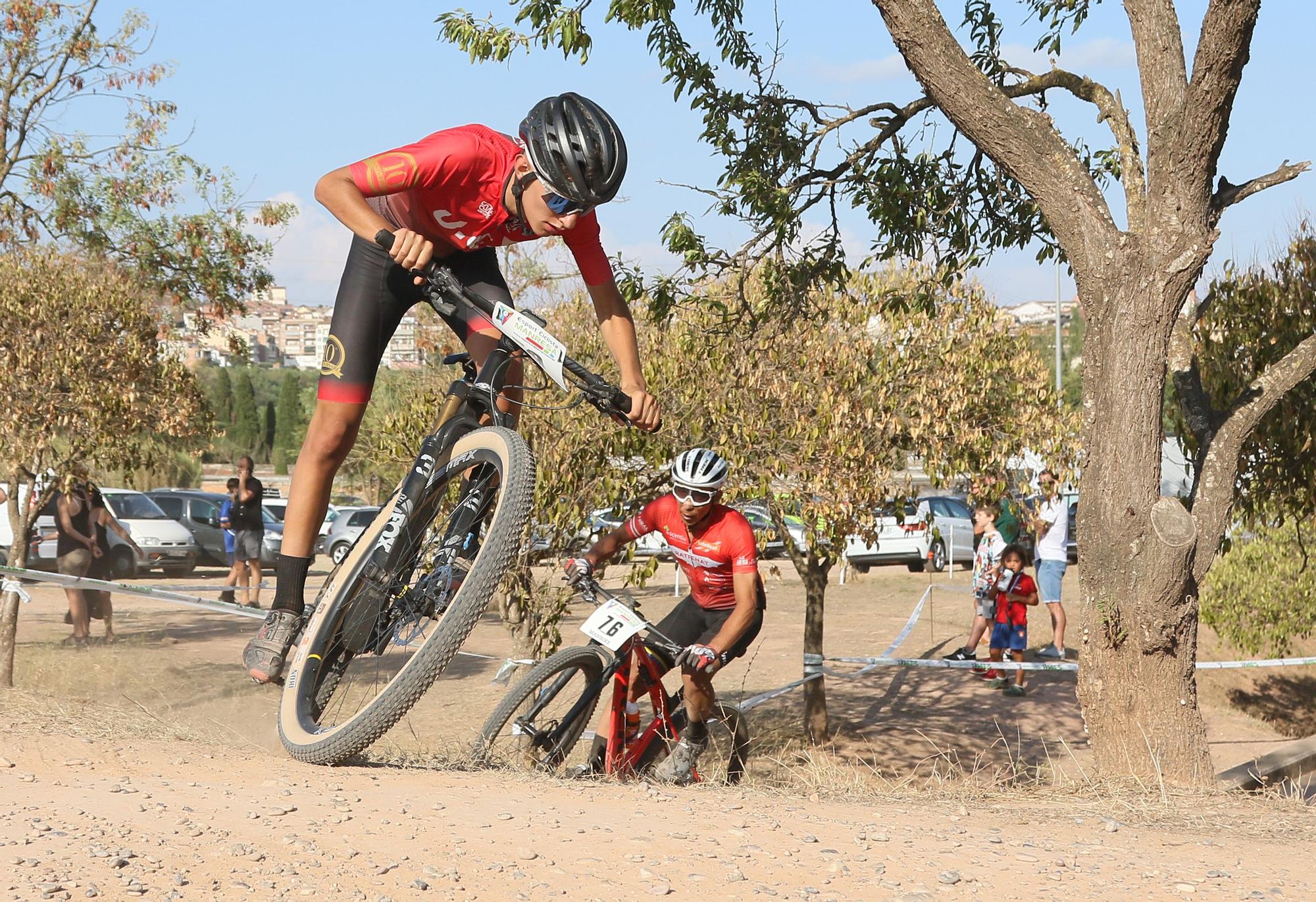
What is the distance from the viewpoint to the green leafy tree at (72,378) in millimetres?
10969

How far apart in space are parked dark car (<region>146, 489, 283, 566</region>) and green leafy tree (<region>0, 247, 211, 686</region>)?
46.7 ft

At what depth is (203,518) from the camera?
2636 cm

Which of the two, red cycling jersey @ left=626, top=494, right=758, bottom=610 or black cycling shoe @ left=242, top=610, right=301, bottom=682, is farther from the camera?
red cycling jersey @ left=626, top=494, right=758, bottom=610

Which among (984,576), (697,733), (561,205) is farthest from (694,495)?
(984,576)

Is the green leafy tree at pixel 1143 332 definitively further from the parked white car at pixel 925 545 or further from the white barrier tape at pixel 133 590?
the parked white car at pixel 925 545

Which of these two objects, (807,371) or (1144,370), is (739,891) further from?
(807,371)

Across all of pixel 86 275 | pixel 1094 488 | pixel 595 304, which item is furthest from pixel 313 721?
pixel 86 275

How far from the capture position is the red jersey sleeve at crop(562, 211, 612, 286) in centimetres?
456

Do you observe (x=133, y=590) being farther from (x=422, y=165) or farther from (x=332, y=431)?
(x=422, y=165)

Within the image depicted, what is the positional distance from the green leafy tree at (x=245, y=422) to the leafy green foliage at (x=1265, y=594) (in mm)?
59316

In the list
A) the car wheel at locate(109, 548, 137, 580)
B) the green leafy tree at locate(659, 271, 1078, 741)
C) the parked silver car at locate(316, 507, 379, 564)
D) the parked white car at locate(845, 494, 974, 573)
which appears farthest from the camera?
the parked white car at locate(845, 494, 974, 573)

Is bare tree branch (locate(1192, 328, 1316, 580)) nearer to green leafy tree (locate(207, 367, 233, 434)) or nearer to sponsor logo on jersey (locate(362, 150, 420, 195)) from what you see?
sponsor logo on jersey (locate(362, 150, 420, 195))

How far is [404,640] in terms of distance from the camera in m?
4.42

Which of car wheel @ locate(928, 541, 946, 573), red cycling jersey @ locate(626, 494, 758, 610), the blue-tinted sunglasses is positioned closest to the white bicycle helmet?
red cycling jersey @ locate(626, 494, 758, 610)
